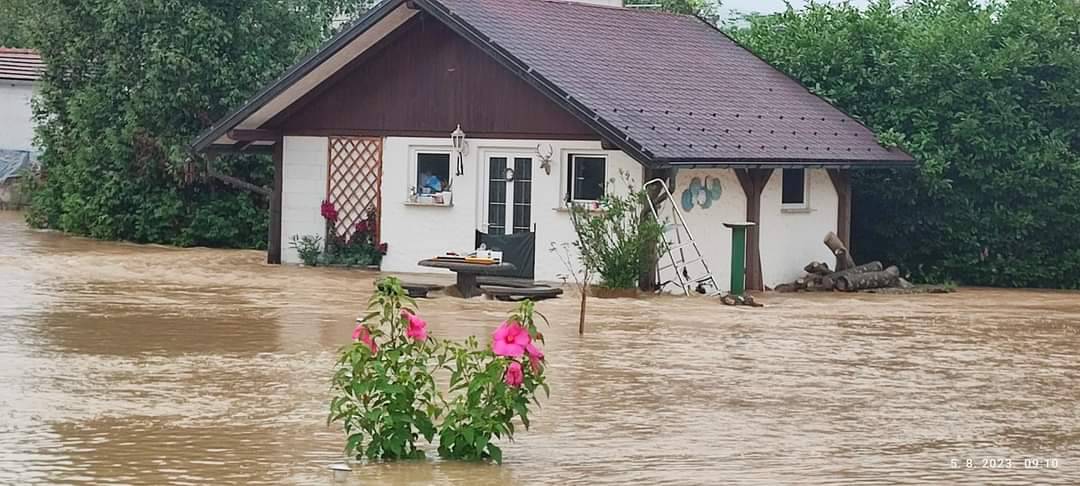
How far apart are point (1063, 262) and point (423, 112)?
30.0ft

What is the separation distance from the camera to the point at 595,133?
2252 cm

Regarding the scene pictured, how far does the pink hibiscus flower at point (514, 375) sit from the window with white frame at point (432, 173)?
14427 millimetres

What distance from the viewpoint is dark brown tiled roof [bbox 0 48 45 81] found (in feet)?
143

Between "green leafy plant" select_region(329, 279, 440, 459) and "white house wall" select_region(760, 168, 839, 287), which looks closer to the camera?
"green leafy plant" select_region(329, 279, 440, 459)

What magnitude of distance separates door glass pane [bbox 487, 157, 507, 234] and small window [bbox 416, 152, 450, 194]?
72 cm

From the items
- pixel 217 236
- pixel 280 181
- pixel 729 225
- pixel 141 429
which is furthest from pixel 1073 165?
pixel 141 429

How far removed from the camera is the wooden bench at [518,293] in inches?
819

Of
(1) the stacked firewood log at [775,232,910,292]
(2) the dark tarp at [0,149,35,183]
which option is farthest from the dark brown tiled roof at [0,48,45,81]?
(1) the stacked firewood log at [775,232,910,292]

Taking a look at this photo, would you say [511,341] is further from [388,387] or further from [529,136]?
[529,136]

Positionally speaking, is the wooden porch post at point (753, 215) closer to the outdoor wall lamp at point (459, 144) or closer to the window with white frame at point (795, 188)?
the window with white frame at point (795, 188)

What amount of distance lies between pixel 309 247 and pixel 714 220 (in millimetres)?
5897

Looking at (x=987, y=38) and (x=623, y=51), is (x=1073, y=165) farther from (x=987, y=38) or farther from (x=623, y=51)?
(x=623, y=51)

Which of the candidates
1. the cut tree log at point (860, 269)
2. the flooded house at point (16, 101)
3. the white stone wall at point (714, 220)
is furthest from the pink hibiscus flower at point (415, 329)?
the flooded house at point (16, 101)

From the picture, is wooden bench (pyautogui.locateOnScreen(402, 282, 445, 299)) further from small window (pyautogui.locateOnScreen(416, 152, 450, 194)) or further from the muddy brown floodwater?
small window (pyautogui.locateOnScreen(416, 152, 450, 194))
